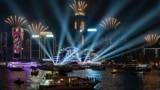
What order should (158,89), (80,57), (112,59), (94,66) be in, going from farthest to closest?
(112,59), (80,57), (94,66), (158,89)

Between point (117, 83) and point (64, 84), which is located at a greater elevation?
point (64, 84)

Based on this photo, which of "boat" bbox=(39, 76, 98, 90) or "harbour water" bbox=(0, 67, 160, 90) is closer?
"boat" bbox=(39, 76, 98, 90)

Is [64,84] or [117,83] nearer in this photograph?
[64,84]

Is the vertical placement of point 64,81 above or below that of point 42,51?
below

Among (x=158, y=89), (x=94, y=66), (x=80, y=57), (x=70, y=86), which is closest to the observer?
(x=70, y=86)

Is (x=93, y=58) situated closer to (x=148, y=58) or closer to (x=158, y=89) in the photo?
(x=148, y=58)

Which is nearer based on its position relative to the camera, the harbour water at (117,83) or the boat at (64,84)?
the boat at (64,84)

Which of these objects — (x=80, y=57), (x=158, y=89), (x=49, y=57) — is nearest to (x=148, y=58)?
(x=80, y=57)

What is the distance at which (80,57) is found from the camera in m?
169

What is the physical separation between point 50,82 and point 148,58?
130 metres

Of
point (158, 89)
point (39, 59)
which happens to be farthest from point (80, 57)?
point (158, 89)

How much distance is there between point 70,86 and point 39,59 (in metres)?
125

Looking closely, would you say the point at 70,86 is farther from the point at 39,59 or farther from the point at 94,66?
the point at 39,59

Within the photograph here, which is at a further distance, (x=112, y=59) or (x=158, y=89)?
(x=112, y=59)
